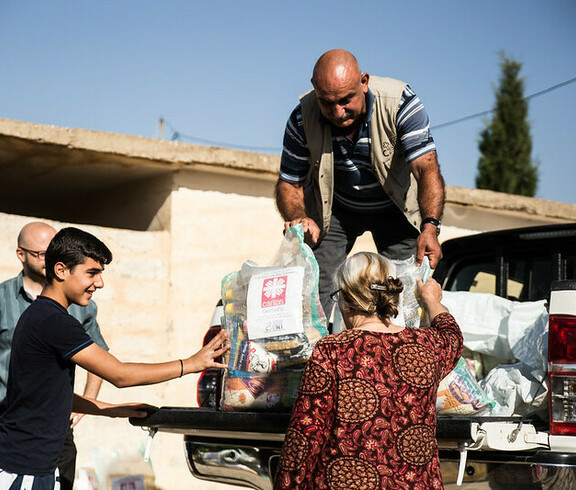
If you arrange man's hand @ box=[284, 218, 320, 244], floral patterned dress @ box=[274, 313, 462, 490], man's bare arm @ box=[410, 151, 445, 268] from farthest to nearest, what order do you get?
man's hand @ box=[284, 218, 320, 244] < man's bare arm @ box=[410, 151, 445, 268] < floral patterned dress @ box=[274, 313, 462, 490]

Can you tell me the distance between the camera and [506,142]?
25.8 metres

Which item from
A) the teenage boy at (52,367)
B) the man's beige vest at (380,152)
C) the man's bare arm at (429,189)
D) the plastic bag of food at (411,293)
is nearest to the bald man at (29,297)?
the teenage boy at (52,367)

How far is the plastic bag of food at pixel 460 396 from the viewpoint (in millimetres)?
3564

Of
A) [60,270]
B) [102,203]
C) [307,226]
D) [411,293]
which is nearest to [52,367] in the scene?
[60,270]

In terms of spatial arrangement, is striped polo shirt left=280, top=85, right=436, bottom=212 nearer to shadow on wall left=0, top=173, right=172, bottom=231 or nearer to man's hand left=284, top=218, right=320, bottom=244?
man's hand left=284, top=218, right=320, bottom=244

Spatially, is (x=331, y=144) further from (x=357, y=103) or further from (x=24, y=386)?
(x=24, y=386)

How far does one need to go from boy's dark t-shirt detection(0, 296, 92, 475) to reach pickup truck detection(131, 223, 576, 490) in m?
0.62

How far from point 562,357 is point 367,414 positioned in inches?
38.4

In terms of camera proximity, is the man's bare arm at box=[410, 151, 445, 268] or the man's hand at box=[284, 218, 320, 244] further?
the man's hand at box=[284, 218, 320, 244]

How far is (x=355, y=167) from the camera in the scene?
14.3ft

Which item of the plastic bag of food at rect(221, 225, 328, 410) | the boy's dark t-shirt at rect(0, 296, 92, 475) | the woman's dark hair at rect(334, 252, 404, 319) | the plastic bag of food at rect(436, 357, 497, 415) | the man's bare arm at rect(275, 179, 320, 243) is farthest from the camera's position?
the man's bare arm at rect(275, 179, 320, 243)

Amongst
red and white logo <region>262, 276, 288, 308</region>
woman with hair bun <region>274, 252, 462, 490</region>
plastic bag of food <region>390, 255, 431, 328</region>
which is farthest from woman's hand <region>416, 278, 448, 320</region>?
red and white logo <region>262, 276, 288, 308</region>

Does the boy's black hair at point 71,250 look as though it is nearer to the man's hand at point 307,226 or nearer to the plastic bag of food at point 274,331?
the plastic bag of food at point 274,331

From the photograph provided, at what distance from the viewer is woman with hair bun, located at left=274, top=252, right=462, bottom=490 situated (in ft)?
9.27
